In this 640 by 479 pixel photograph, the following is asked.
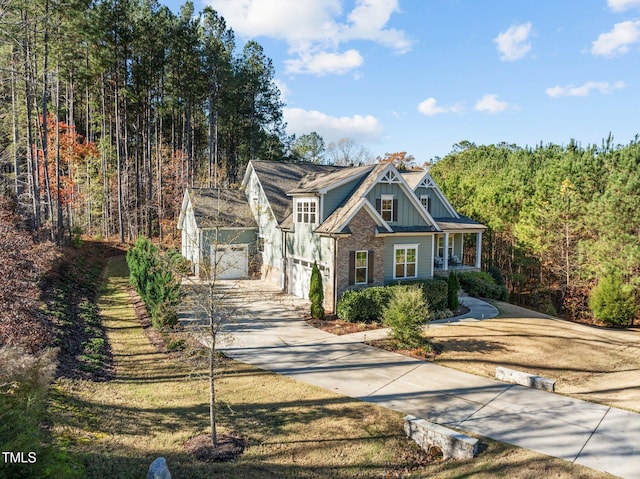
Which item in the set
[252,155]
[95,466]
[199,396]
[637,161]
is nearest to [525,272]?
[637,161]

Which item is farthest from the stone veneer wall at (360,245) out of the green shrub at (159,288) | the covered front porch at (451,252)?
the green shrub at (159,288)

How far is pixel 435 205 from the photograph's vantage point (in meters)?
27.9

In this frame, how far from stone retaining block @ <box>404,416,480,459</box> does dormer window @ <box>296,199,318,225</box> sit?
544 inches

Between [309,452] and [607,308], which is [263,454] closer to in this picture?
[309,452]

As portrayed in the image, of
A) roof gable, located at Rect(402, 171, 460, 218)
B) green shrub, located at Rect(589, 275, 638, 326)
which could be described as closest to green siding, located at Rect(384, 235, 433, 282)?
roof gable, located at Rect(402, 171, 460, 218)

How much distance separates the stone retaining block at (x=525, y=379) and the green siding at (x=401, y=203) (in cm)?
1038

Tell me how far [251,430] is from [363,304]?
1035 centimetres

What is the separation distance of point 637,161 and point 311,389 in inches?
1011

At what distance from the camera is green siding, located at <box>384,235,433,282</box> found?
21.6m

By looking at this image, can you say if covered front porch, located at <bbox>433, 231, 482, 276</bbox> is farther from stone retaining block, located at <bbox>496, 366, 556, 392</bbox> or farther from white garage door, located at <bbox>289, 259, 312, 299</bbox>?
stone retaining block, located at <bbox>496, 366, 556, 392</bbox>

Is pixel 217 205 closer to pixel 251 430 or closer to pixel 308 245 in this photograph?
pixel 308 245

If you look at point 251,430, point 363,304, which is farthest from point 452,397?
point 363,304

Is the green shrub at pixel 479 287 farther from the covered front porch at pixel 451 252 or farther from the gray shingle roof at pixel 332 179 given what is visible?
the gray shingle roof at pixel 332 179

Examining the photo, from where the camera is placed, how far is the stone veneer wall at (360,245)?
2025 centimetres
